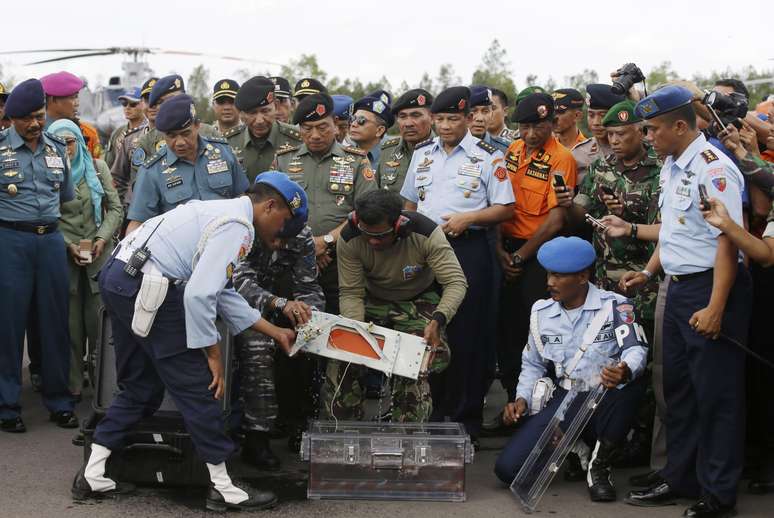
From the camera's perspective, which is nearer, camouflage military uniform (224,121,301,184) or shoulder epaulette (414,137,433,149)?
shoulder epaulette (414,137,433,149)

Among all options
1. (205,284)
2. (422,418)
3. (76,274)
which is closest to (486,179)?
(422,418)

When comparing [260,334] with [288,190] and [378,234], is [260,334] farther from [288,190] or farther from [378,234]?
[288,190]

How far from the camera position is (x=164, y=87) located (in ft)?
23.3

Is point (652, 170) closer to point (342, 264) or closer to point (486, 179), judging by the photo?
point (486, 179)

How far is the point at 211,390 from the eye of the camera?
14.8 feet

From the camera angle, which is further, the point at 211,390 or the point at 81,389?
the point at 81,389

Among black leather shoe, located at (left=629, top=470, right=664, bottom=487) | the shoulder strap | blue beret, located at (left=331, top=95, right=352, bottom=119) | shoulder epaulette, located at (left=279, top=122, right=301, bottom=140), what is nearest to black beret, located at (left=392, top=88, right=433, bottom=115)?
shoulder epaulette, located at (left=279, top=122, right=301, bottom=140)

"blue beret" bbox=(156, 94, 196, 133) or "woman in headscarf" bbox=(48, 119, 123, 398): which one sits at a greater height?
"blue beret" bbox=(156, 94, 196, 133)

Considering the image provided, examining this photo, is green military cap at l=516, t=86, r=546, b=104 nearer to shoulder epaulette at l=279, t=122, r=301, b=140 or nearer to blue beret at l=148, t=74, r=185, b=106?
shoulder epaulette at l=279, t=122, r=301, b=140

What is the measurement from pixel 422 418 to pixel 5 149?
309 cm

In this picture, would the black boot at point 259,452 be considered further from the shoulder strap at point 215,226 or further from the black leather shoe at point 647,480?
the black leather shoe at point 647,480

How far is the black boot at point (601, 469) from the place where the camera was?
481cm

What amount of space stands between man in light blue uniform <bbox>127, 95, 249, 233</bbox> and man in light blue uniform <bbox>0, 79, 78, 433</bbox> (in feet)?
2.19

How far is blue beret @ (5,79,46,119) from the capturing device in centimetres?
574
